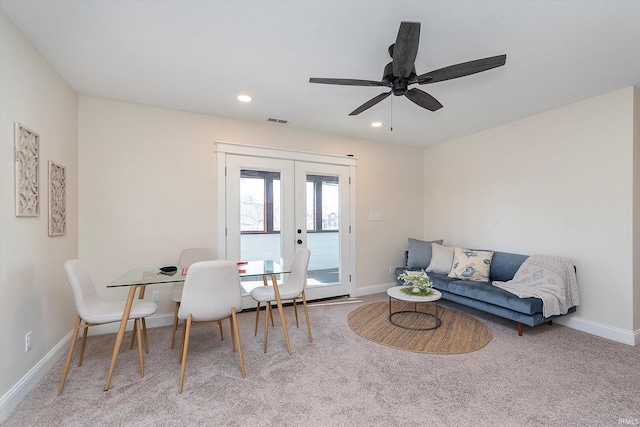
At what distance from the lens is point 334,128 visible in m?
4.13

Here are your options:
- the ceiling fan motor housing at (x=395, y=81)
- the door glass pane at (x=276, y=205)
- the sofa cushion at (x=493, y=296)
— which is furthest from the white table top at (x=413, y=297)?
the ceiling fan motor housing at (x=395, y=81)

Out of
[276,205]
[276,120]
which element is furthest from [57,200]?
[276,120]

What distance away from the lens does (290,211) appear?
13.4 ft

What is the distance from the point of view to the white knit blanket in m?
2.92

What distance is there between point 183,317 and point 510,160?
4.24m

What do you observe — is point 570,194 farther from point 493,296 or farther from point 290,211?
point 290,211

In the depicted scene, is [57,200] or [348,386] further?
[57,200]

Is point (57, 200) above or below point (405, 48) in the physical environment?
below

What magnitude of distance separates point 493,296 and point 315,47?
3.03 meters

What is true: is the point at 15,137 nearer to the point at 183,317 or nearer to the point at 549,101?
the point at 183,317

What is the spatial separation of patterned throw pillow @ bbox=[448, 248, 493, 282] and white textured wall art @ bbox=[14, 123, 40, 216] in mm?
4446

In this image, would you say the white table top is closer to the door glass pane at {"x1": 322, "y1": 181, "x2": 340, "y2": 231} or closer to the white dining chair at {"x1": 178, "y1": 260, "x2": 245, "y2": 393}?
the door glass pane at {"x1": 322, "y1": 181, "x2": 340, "y2": 231}

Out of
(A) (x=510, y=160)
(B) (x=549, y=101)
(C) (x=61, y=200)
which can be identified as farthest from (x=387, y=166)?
(C) (x=61, y=200)

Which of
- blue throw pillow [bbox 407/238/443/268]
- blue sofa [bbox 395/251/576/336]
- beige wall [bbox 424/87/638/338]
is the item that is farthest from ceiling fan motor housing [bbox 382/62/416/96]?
blue throw pillow [bbox 407/238/443/268]
